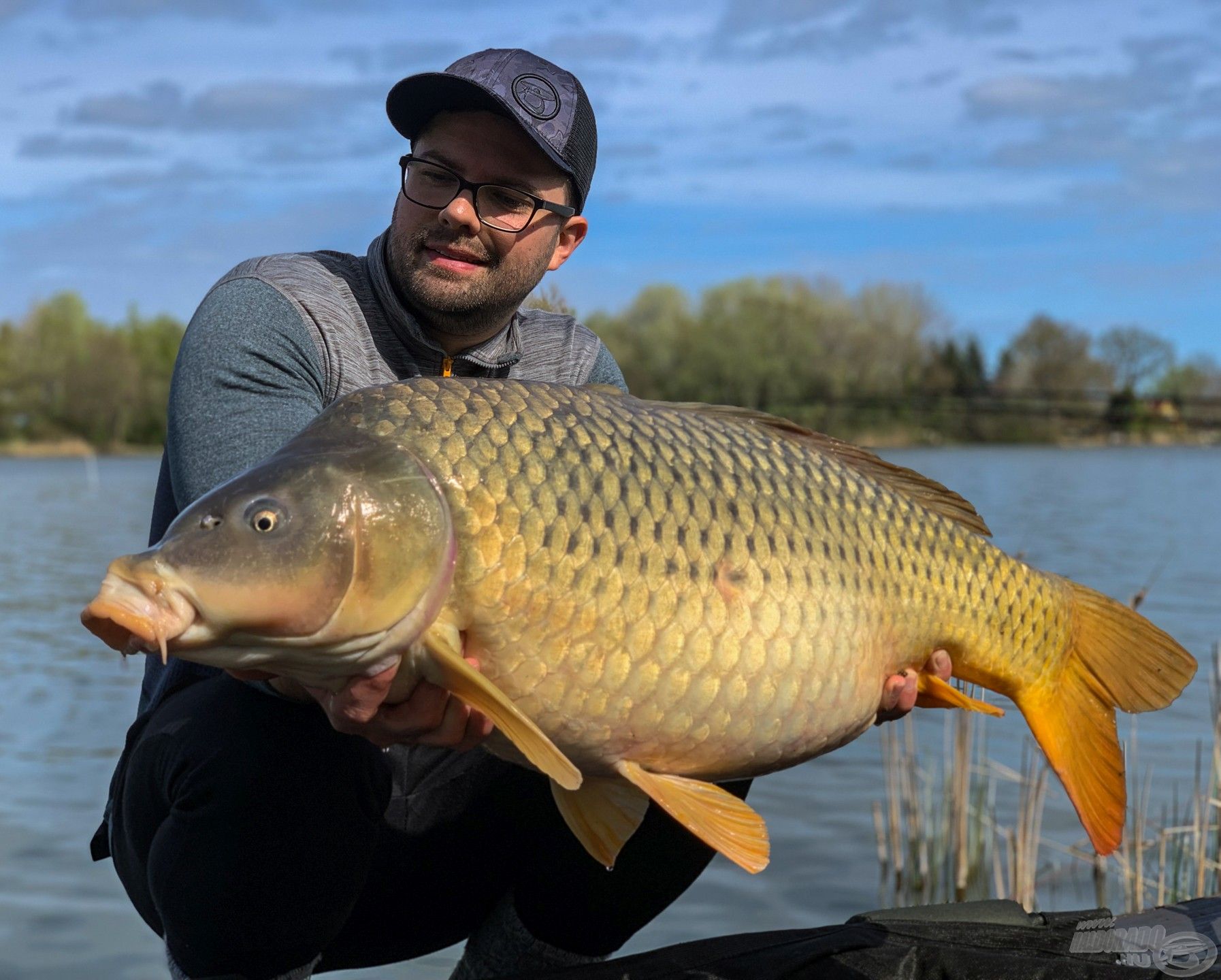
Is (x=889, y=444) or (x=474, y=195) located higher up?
(x=474, y=195)

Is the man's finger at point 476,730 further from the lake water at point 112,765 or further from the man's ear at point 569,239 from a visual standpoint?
the lake water at point 112,765

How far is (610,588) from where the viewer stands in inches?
55.0

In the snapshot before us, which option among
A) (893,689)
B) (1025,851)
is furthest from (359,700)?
(1025,851)

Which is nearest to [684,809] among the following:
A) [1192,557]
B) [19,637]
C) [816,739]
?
[816,739]

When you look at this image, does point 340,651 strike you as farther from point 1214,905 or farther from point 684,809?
point 1214,905

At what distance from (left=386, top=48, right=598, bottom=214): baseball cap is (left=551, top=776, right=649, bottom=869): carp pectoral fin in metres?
0.90

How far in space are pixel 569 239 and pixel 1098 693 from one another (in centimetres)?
104

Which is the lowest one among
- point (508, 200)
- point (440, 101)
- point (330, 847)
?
point (330, 847)

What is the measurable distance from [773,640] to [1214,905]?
0.80 m

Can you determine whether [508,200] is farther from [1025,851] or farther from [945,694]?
[1025,851]

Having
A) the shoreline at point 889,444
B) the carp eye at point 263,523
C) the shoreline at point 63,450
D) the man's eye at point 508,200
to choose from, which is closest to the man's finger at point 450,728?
the carp eye at point 263,523

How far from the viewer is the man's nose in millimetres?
1953

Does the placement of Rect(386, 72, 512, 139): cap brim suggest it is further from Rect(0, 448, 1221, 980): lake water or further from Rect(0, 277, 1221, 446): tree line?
Rect(0, 277, 1221, 446): tree line


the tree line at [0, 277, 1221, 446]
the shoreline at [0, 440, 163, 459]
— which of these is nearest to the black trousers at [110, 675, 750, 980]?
the tree line at [0, 277, 1221, 446]
